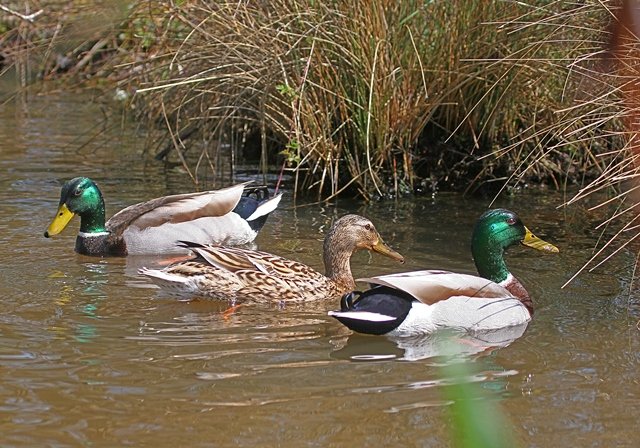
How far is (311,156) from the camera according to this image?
8.92 metres

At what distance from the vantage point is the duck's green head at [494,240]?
6.34 metres

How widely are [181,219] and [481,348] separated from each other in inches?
132

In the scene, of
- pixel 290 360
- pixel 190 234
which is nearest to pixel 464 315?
pixel 290 360

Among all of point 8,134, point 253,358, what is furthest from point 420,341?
point 8,134

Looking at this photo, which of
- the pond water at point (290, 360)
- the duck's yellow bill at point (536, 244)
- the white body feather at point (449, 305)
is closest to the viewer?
the pond water at point (290, 360)

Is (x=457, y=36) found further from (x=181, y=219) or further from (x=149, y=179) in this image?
(x=149, y=179)

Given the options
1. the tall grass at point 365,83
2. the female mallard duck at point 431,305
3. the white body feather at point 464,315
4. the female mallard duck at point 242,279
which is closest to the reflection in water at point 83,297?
the female mallard duck at point 242,279

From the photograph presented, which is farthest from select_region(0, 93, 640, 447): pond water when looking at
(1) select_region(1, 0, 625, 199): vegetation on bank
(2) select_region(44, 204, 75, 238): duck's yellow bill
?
(1) select_region(1, 0, 625, 199): vegetation on bank

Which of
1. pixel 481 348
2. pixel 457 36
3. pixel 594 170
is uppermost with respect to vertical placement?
pixel 457 36

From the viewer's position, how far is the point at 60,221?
8070mm

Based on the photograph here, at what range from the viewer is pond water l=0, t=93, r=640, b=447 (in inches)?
159

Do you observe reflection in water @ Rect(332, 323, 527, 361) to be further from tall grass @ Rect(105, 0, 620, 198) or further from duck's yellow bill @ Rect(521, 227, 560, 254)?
tall grass @ Rect(105, 0, 620, 198)

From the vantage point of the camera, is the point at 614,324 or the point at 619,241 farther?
the point at 619,241

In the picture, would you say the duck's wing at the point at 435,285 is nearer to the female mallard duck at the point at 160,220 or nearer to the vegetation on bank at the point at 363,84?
the vegetation on bank at the point at 363,84
